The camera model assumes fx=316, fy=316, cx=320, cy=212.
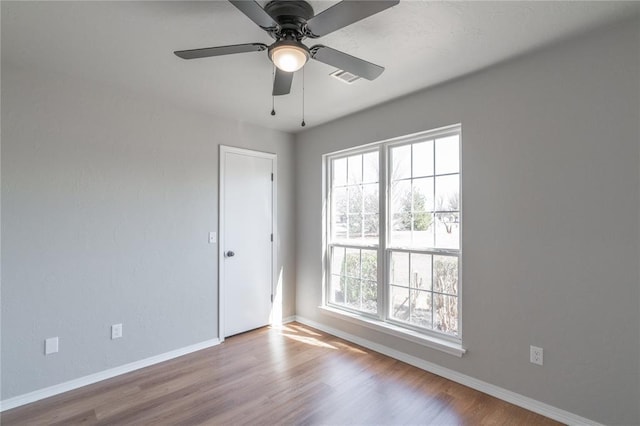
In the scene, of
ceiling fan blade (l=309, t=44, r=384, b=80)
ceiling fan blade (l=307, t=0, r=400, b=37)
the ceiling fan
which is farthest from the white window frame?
ceiling fan blade (l=307, t=0, r=400, b=37)

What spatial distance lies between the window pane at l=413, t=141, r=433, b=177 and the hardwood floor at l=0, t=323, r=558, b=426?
1.80 m

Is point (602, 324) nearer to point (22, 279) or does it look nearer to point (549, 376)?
point (549, 376)

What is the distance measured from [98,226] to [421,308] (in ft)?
9.78

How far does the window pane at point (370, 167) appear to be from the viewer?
341cm

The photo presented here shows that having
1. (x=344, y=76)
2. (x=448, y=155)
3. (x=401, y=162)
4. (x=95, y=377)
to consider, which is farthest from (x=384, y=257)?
(x=95, y=377)

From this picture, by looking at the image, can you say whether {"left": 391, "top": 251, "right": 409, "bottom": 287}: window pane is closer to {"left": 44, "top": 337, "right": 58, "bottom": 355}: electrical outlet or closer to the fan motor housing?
the fan motor housing

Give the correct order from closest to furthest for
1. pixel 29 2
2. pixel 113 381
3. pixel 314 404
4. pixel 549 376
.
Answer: pixel 29 2 → pixel 549 376 → pixel 314 404 → pixel 113 381

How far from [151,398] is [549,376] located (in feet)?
9.45

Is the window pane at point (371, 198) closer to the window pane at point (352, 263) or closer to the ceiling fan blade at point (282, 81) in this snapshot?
the window pane at point (352, 263)

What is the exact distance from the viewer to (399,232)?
125 inches

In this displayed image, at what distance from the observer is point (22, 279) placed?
2.38 metres

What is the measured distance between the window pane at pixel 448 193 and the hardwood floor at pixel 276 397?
146 cm

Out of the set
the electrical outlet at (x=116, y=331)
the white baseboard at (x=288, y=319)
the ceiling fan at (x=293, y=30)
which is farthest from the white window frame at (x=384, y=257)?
the electrical outlet at (x=116, y=331)

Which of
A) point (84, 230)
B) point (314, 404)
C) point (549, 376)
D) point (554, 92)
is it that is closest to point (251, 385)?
point (314, 404)
